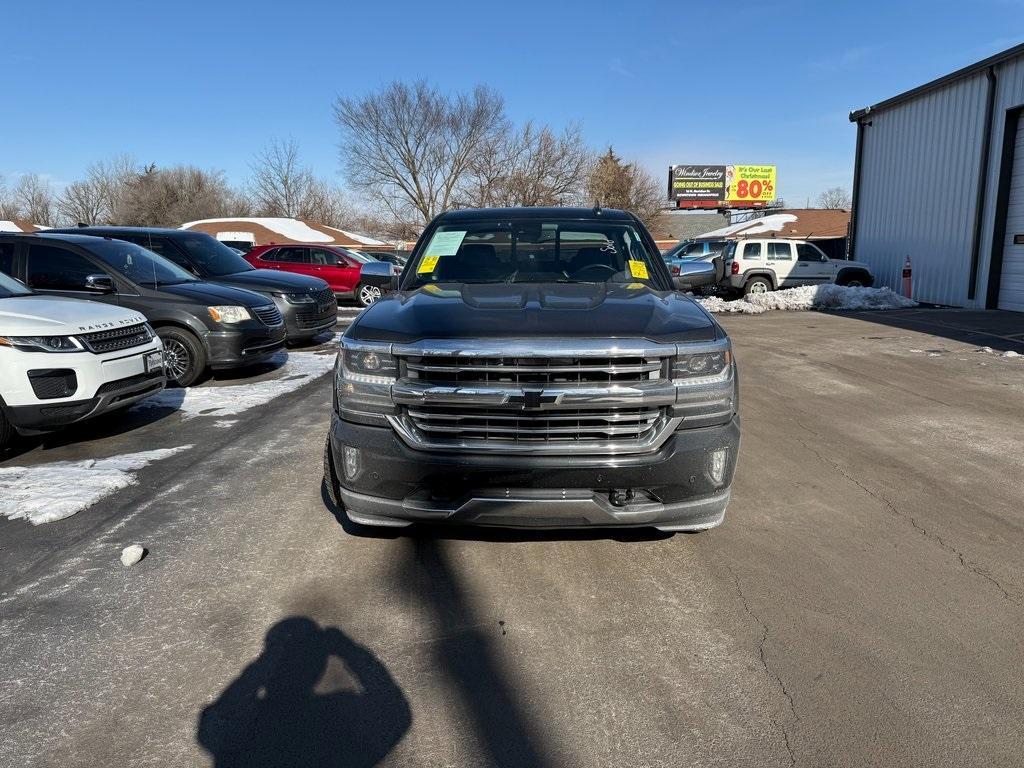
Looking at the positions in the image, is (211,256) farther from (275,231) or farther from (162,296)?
(275,231)

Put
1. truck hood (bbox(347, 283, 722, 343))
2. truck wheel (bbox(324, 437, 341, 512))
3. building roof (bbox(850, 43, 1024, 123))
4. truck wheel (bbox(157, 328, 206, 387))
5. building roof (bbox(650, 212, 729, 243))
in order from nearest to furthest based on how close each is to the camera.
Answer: truck hood (bbox(347, 283, 722, 343)) < truck wheel (bbox(324, 437, 341, 512)) < truck wheel (bbox(157, 328, 206, 387)) < building roof (bbox(850, 43, 1024, 123)) < building roof (bbox(650, 212, 729, 243))

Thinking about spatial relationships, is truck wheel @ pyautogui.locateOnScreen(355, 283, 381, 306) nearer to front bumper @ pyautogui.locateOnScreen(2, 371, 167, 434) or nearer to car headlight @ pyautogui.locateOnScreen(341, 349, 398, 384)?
front bumper @ pyautogui.locateOnScreen(2, 371, 167, 434)

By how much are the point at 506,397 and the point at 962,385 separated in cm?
730

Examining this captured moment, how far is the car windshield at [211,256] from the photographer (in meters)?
10.6

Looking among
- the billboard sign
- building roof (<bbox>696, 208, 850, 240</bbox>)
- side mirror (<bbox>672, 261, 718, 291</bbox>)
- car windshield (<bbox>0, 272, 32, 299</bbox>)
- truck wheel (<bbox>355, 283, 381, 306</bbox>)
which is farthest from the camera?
the billboard sign

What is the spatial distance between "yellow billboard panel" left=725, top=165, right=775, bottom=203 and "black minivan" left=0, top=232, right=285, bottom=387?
6983 cm

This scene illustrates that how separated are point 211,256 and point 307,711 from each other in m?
9.82

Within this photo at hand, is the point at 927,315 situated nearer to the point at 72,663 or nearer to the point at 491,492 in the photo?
the point at 491,492

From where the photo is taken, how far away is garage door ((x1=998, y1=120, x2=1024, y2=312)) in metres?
15.9

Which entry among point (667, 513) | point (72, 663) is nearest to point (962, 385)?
point (667, 513)

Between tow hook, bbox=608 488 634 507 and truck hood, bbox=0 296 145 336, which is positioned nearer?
tow hook, bbox=608 488 634 507

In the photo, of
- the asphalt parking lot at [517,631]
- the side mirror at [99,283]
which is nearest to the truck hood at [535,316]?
the asphalt parking lot at [517,631]

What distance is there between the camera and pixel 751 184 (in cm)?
7256

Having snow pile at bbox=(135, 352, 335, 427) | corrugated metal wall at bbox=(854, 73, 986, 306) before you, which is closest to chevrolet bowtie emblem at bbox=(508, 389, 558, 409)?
snow pile at bbox=(135, 352, 335, 427)
